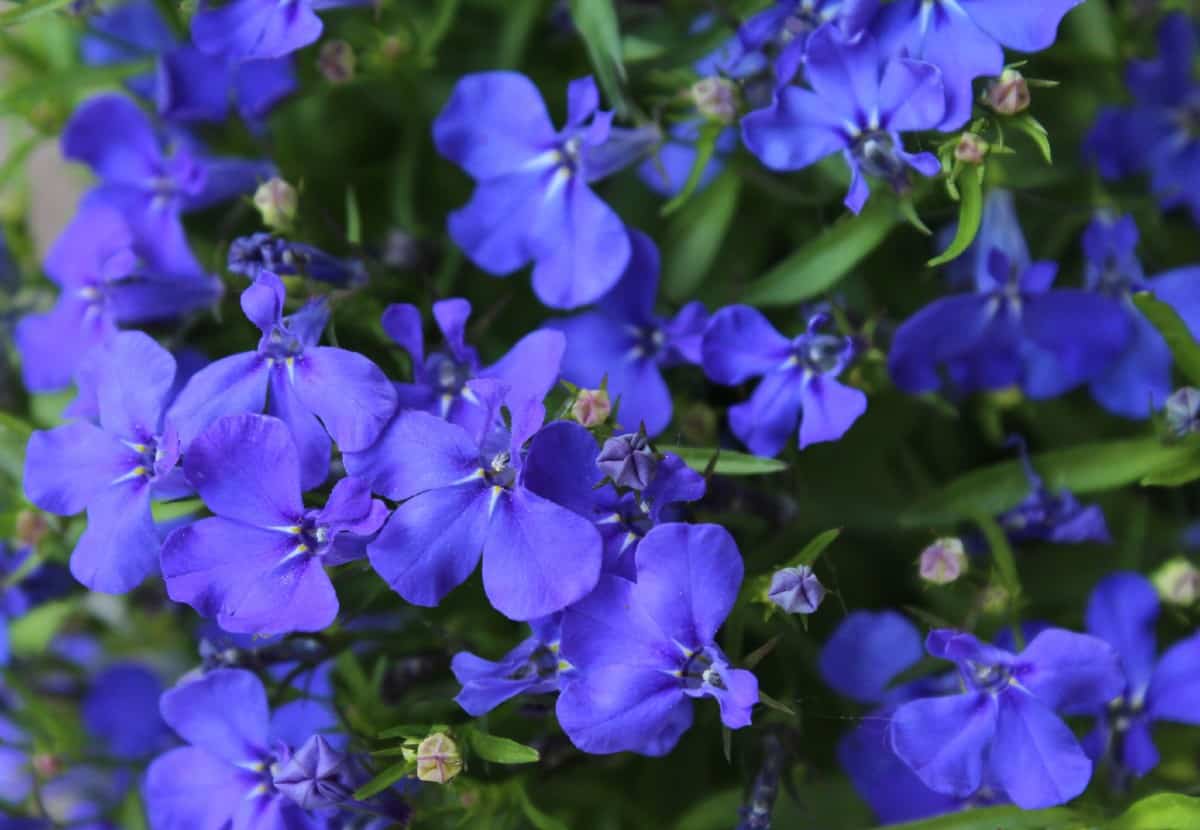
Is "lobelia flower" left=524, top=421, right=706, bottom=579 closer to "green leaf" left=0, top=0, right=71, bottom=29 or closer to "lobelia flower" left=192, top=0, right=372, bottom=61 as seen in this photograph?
"lobelia flower" left=192, top=0, right=372, bottom=61

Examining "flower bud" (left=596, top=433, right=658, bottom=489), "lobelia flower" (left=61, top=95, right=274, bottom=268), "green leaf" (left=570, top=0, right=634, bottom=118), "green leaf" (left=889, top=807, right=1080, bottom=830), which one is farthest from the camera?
"lobelia flower" (left=61, top=95, right=274, bottom=268)

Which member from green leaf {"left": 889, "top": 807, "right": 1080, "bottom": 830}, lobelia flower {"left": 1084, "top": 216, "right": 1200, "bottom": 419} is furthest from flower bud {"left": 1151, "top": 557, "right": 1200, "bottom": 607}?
green leaf {"left": 889, "top": 807, "right": 1080, "bottom": 830}

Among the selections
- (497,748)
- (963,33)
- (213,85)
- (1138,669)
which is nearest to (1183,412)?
(1138,669)

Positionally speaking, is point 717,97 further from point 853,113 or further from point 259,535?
point 259,535

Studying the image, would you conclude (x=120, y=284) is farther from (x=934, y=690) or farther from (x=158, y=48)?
(x=934, y=690)

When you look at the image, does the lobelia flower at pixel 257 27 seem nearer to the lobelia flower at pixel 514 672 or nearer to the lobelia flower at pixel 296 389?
the lobelia flower at pixel 296 389

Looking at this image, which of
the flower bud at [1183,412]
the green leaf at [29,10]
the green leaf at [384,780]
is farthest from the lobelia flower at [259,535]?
the flower bud at [1183,412]

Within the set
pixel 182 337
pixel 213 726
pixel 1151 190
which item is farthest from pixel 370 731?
pixel 1151 190

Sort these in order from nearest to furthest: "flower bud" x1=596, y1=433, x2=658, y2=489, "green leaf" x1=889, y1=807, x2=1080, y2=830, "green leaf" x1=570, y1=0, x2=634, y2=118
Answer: "flower bud" x1=596, y1=433, x2=658, y2=489
"green leaf" x1=889, y1=807, x2=1080, y2=830
"green leaf" x1=570, y1=0, x2=634, y2=118
